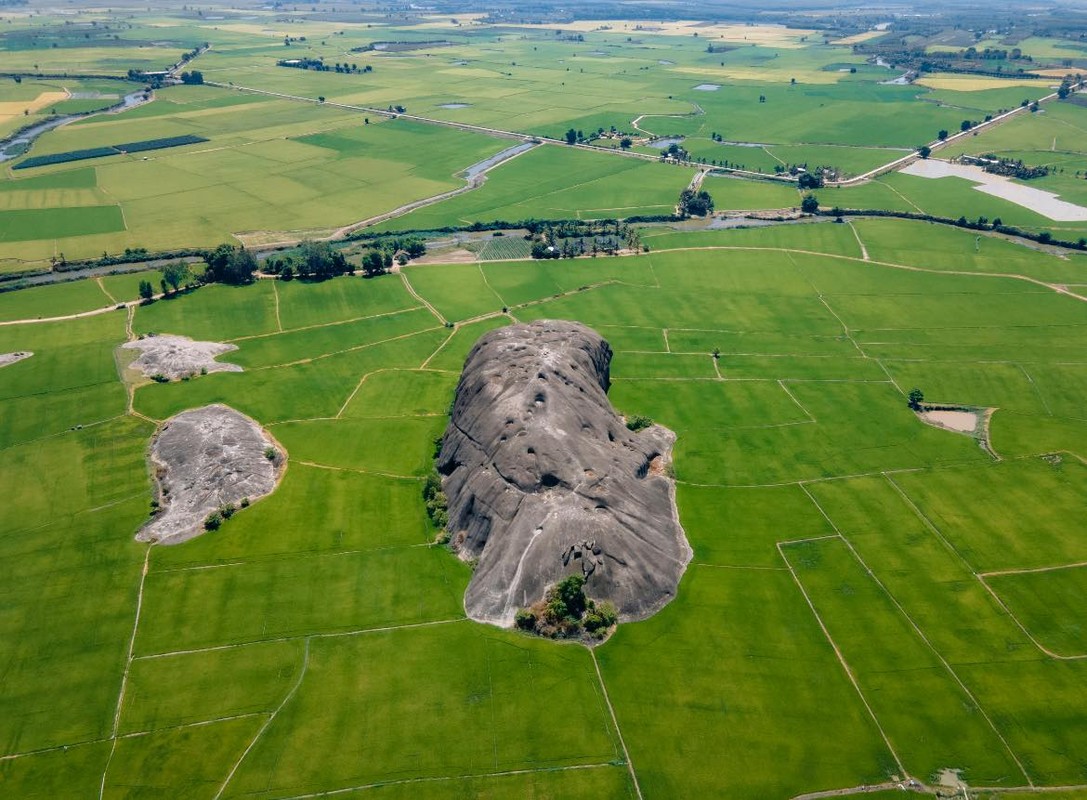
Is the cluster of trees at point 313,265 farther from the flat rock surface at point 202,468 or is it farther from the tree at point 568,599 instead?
the tree at point 568,599

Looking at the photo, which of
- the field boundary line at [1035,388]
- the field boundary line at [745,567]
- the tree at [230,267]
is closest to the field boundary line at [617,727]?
the field boundary line at [745,567]

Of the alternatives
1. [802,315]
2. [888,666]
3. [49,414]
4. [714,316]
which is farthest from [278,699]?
[802,315]

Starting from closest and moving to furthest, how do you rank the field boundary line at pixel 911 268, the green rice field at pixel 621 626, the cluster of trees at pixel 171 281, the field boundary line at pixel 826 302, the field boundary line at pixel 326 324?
the green rice field at pixel 621 626 < the field boundary line at pixel 826 302 < the field boundary line at pixel 326 324 < the cluster of trees at pixel 171 281 < the field boundary line at pixel 911 268

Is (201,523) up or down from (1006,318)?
down

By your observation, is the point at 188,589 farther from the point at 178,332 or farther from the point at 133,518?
the point at 178,332

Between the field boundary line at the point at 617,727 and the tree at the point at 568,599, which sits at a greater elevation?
the tree at the point at 568,599

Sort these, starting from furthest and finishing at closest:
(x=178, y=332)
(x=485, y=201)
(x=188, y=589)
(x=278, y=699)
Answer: (x=485, y=201) → (x=178, y=332) → (x=188, y=589) → (x=278, y=699)

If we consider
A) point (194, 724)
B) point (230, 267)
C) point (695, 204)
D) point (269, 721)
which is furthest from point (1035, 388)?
point (230, 267)
